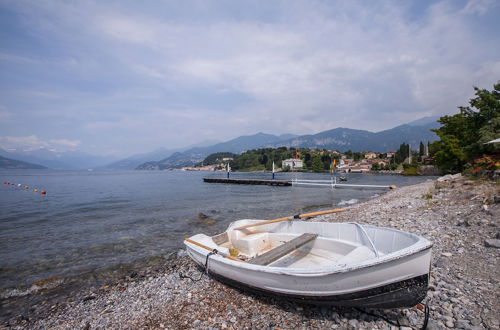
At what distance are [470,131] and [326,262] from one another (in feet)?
Answer: 126

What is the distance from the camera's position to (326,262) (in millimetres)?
6402

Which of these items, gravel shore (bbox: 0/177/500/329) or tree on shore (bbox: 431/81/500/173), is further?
tree on shore (bbox: 431/81/500/173)

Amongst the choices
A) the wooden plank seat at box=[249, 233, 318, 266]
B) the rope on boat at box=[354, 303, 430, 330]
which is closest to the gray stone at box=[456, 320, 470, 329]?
the rope on boat at box=[354, 303, 430, 330]

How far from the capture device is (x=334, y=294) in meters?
4.27

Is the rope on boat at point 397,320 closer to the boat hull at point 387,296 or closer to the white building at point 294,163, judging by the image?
the boat hull at point 387,296

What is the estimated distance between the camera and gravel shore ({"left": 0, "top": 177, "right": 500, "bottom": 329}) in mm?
4312

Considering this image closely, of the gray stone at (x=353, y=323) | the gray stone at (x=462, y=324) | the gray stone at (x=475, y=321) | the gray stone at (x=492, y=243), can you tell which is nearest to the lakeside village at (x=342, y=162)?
the gray stone at (x=492, y=243)

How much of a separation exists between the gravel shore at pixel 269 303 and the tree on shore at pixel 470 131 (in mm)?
19181

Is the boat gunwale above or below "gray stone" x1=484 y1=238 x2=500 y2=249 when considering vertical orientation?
above

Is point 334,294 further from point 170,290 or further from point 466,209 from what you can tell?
point 466,209

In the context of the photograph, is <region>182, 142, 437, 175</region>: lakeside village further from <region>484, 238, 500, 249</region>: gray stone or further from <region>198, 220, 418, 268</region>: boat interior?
<region>198, 220, 418, 268</region>: boat interior

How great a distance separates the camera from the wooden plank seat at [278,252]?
5623mm

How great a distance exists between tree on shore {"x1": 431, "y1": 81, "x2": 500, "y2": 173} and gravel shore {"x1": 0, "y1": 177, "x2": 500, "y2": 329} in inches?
755

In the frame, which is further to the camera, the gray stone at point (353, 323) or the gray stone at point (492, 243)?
the gray stone at point (492, 243)
